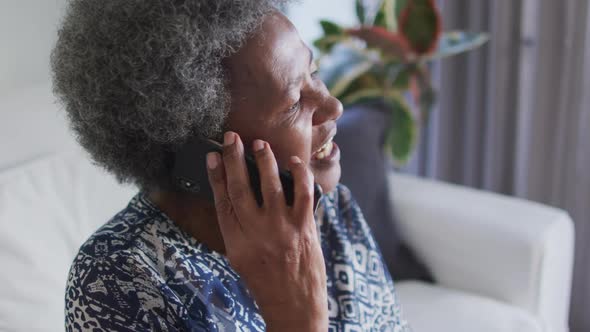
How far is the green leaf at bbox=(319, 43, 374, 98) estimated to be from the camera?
1.88m

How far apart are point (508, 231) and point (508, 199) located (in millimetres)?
A: 179

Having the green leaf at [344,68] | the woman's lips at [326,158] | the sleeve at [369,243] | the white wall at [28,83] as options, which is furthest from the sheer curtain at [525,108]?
the woman's lips at [326,158]

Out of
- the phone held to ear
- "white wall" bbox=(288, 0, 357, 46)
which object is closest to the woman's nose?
the phone held to ear

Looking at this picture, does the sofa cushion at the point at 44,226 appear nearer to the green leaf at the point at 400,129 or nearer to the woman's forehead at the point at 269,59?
the woman's forehead at the point at 269,59

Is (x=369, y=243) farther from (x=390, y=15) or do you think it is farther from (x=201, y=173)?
(x=390, y=15)

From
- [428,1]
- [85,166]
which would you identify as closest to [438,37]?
[428,1]

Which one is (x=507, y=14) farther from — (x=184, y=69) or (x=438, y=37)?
(x=184, y=69)

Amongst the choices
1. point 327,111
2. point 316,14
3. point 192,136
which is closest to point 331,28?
point 316,14

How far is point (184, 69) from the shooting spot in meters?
0.82

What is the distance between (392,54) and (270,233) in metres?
1.17

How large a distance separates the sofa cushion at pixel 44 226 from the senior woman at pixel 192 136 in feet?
0.73

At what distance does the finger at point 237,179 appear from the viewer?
846mm

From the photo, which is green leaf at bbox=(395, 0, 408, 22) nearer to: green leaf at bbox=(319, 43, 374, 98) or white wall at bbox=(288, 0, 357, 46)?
green leaf at bbox=(319, 43, 374, 98)

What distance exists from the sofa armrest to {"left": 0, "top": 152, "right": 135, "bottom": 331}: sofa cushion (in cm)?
90
